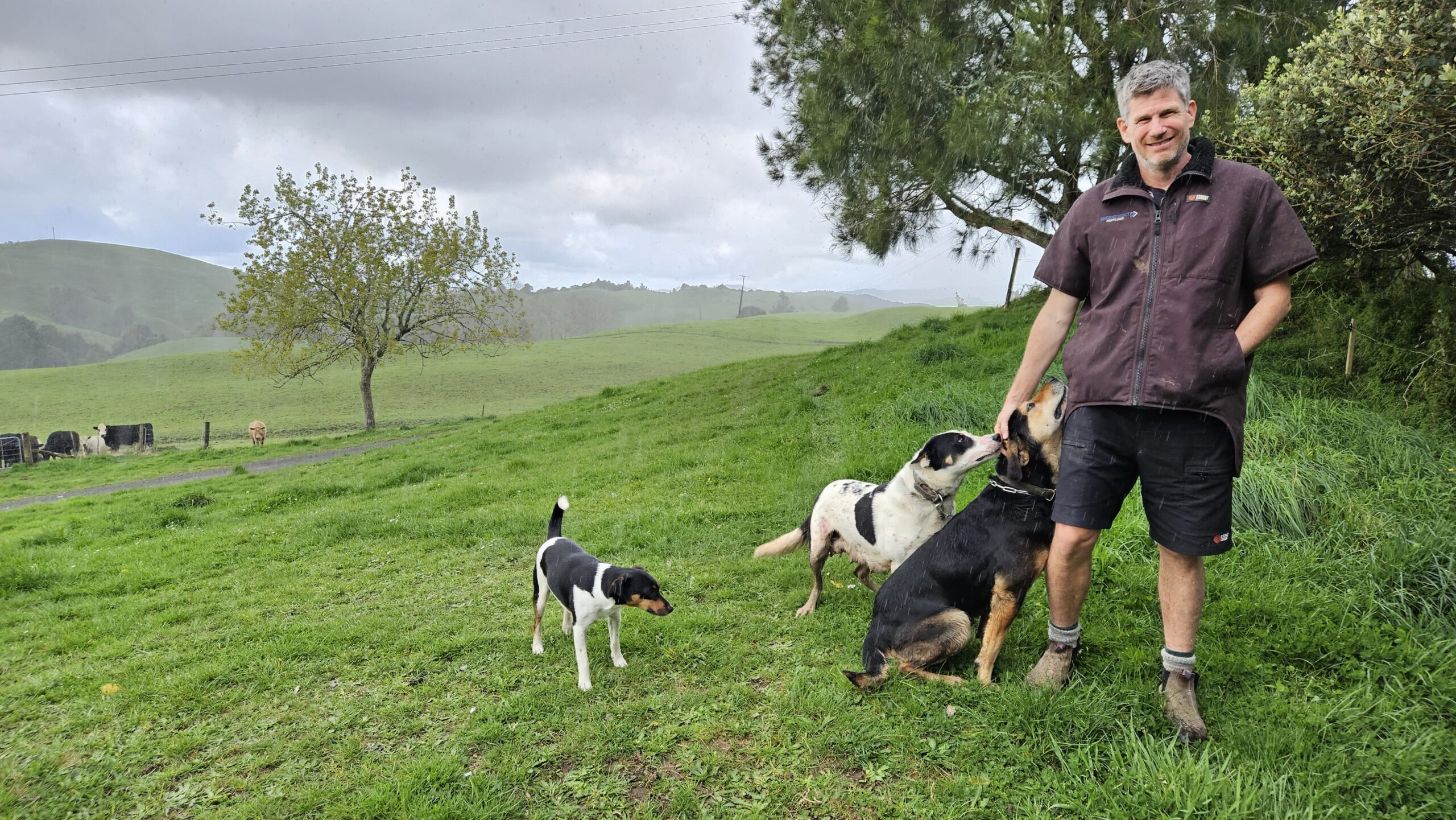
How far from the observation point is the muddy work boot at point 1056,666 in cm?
313

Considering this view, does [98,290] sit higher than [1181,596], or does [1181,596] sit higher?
[98,290]

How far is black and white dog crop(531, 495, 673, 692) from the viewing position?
374 centimetres

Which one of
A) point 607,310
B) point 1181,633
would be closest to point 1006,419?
point 1181,633

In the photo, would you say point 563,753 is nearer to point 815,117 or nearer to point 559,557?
point 559,557

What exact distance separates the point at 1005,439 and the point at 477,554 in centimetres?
539

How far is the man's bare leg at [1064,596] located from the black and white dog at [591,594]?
194 centimetres

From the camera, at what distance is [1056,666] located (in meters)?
3.14

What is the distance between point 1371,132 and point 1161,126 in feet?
11.6

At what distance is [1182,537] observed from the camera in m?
2.60

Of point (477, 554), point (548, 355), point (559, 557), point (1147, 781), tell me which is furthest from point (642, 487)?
point (548, 355)

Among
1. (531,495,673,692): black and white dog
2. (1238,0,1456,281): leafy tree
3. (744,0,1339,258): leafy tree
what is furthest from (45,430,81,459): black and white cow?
(1238,0,1456,281): leafy tree

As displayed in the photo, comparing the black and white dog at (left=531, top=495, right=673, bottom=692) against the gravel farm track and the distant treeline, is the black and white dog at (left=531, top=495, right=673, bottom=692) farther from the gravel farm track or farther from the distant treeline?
the distant treeline

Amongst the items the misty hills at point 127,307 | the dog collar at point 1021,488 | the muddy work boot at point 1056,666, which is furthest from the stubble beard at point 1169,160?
the misty hills at point 127,307

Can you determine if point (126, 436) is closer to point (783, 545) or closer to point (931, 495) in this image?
point (783, 545)
